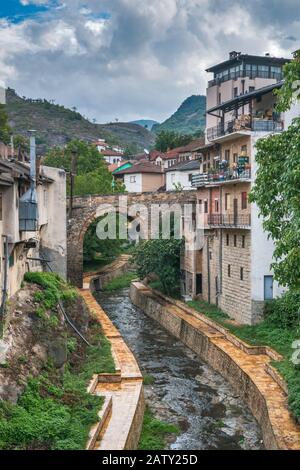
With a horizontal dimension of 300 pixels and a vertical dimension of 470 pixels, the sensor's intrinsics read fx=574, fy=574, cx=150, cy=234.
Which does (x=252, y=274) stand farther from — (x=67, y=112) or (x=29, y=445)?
(x=67, y=112)

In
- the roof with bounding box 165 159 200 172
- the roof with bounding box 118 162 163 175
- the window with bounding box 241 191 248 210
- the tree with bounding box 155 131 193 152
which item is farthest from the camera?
the tree with bounding box 155 131 193 152

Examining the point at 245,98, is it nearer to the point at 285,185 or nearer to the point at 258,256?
the point at 258,256

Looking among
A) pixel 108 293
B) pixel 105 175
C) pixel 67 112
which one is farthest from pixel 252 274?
pixel 67 112

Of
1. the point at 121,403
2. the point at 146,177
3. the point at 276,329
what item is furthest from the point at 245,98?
the point at 146,177

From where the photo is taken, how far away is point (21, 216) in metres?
21.1

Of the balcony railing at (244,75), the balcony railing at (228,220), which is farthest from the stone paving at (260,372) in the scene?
the balcony railing at (244,75)

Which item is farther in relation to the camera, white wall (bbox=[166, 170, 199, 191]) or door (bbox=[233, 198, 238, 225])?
white wall (bbox=[166, 170, 199, 191])

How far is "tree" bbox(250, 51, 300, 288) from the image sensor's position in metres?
13.6

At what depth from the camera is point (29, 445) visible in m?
13.5

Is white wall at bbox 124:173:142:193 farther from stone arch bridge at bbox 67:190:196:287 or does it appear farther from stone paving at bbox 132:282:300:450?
stone paving at bbox 132:282:300:450

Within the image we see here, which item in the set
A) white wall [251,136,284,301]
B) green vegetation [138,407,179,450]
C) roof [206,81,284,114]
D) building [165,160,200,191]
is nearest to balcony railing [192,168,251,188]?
white wall [251,136,284,301]

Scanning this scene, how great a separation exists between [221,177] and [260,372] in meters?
12.1

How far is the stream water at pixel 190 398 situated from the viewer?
1786cm

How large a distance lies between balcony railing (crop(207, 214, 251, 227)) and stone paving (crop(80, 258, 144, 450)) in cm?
830
